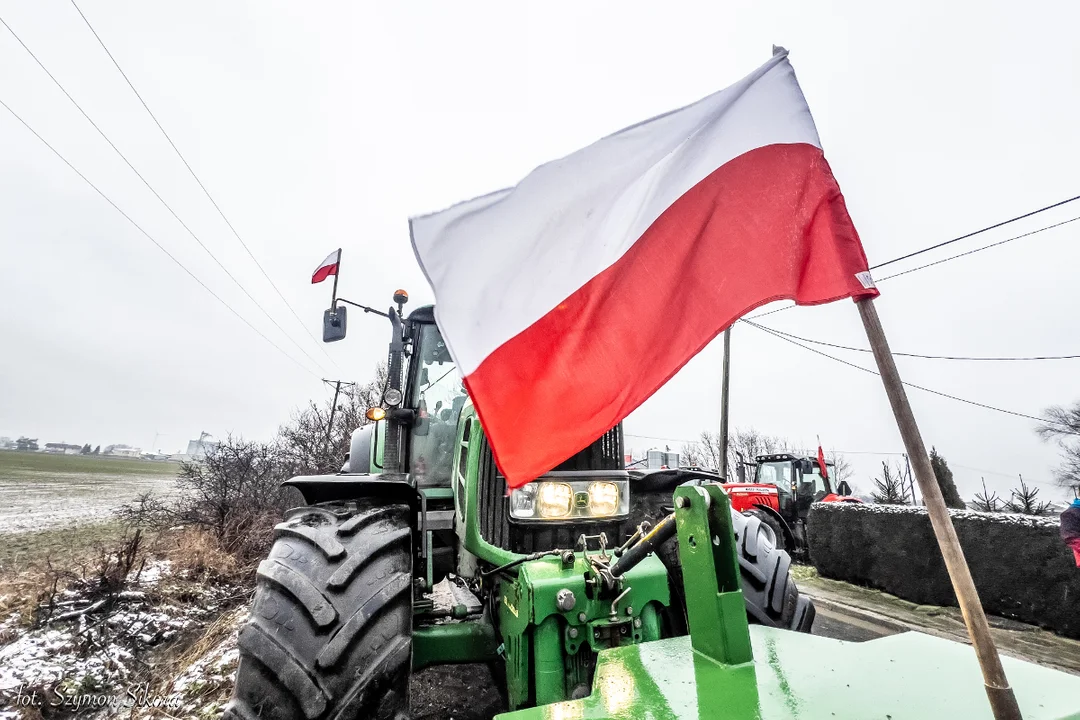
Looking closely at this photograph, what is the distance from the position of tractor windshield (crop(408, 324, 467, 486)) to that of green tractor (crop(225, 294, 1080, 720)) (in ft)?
0.65

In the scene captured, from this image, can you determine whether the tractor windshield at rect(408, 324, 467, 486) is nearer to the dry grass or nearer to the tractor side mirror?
the tractor side mirror

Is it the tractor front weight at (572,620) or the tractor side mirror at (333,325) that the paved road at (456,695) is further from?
the tractor side mirror at (333,325)

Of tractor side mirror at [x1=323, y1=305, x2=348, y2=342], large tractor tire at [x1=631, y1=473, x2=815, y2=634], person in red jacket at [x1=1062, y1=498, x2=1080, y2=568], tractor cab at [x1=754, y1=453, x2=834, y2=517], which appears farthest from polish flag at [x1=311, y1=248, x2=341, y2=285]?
tractor cab at [x1=754, y1=453, x2=834, y2=517]

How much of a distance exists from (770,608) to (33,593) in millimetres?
6517

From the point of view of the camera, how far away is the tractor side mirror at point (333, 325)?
369 cm

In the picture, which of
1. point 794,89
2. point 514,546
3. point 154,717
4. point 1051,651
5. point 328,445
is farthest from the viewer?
point 328,445

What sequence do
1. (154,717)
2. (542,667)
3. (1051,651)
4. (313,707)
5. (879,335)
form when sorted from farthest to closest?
(1051,651) → (154,717) → (542,667) → (313,707) → (879,335)

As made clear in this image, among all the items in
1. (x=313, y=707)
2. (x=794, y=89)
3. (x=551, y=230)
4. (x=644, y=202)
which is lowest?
(x=313, y=707)

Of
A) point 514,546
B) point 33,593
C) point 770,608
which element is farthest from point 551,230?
point 33,593

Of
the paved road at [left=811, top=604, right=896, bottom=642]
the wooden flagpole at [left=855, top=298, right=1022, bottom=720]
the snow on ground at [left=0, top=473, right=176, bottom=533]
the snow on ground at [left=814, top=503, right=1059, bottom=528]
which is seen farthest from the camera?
the snow on ground at [left=0, top=473, right=176, bottom=533]

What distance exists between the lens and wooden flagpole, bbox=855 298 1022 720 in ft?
4.01

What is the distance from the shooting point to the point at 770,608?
8.92 ft

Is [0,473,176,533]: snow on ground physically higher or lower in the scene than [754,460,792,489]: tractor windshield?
lower

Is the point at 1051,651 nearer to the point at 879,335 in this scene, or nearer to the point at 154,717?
the point at 879,335
